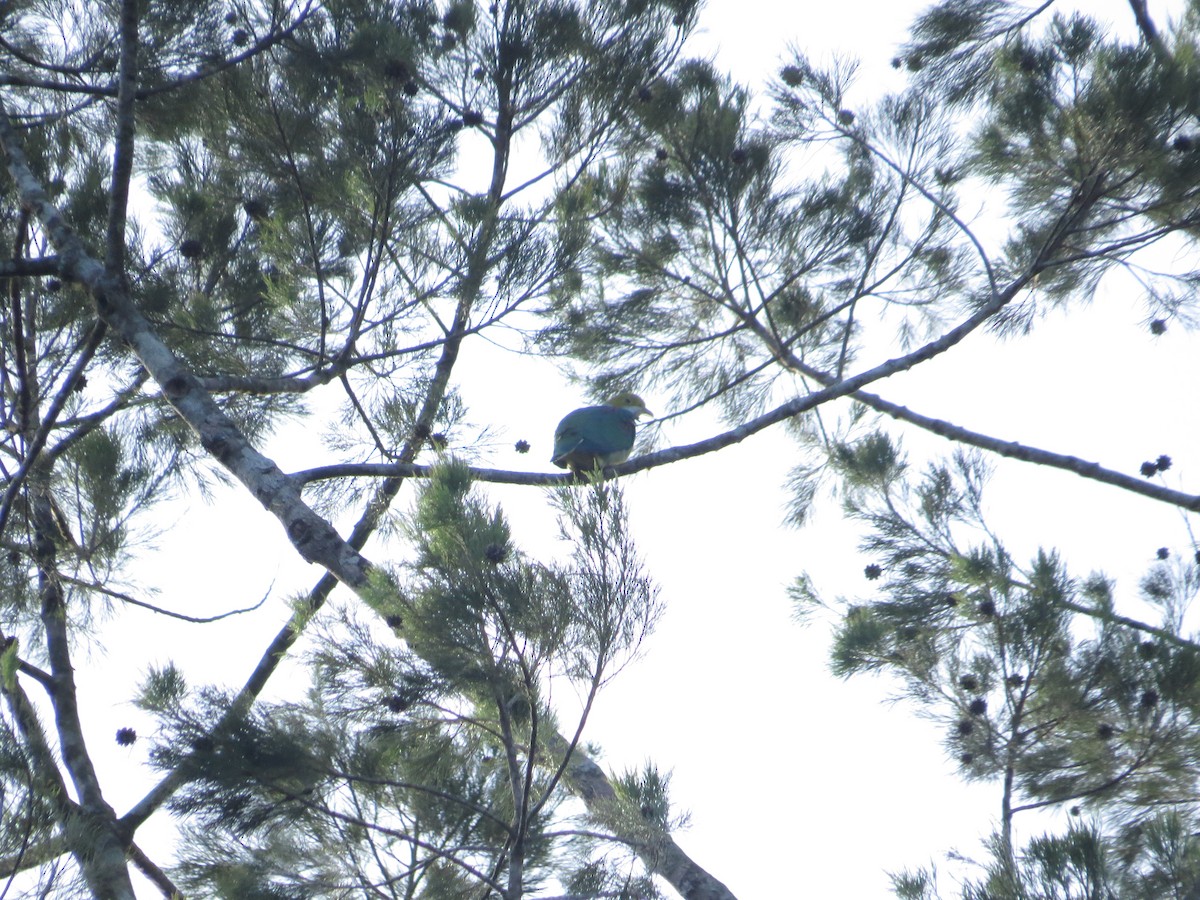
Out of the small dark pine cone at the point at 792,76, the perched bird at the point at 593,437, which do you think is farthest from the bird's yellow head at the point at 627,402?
the small dark pine cone at the point at 792,76

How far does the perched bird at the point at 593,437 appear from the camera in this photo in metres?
4.90

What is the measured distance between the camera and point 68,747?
4363 millimetres

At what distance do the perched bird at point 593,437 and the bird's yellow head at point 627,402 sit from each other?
0.18 feet

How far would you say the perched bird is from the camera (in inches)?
193

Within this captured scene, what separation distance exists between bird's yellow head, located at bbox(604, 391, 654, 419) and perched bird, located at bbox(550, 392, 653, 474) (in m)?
0.05

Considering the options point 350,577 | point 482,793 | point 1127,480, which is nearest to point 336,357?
point 350,577

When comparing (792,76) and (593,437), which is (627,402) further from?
(792,76)

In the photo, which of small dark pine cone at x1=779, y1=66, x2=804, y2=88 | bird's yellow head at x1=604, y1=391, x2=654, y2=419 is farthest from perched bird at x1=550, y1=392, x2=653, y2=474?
small dark pine cone at x1=779, y1=66, x2=804, y2=88

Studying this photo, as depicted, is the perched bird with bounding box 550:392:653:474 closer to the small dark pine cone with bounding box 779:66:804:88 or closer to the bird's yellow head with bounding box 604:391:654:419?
the bird's yellow head with bounding box 604:391:654:419

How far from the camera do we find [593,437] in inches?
197

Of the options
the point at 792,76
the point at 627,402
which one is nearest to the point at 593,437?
the point at 627,402

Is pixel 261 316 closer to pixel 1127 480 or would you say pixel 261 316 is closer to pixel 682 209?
pixel 682 209

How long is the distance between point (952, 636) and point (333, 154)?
258cm

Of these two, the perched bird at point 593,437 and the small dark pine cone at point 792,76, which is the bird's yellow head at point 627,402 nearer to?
the perched bird at point 593,437
